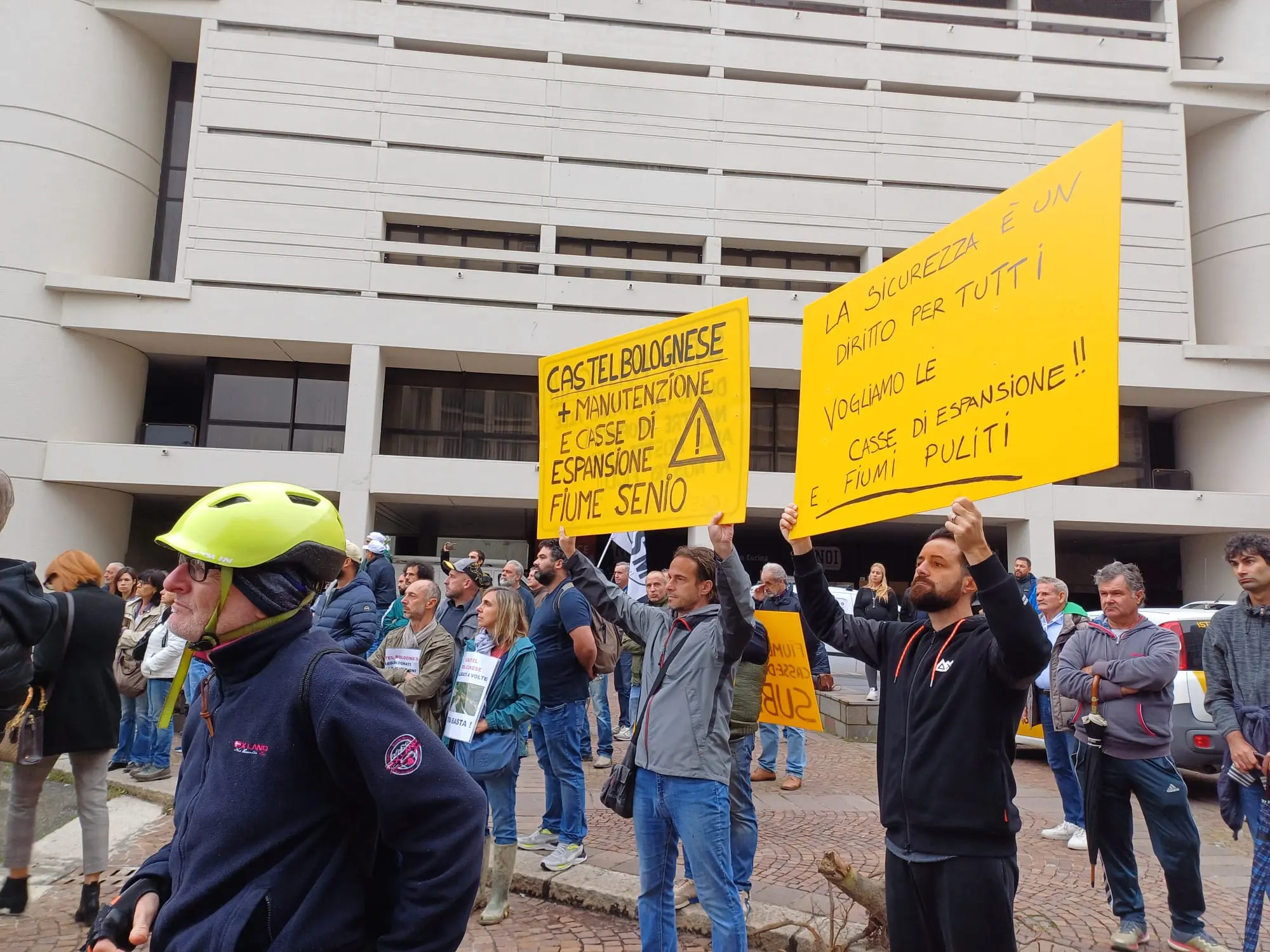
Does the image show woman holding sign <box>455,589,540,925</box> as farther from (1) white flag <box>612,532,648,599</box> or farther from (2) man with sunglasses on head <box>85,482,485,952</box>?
(1) white flag <box>612,532,648,599</box>

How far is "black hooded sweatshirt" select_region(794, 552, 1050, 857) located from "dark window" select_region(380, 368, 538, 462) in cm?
2100

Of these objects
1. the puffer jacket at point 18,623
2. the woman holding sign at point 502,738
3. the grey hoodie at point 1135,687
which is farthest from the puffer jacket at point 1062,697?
the puffer jacket at point 18,623

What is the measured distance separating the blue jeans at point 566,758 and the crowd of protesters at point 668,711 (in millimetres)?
21

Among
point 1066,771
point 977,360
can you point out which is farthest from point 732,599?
point 1066,771

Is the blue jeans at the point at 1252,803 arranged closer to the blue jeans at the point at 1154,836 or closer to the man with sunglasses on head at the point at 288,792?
the blue jeans at the point at 1154,836

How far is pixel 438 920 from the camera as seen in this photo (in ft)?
5.20

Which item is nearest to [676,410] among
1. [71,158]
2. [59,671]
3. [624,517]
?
[624,517]

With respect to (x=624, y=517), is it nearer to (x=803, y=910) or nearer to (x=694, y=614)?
(x=694, y=614)

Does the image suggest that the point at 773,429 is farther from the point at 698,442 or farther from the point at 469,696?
the point at 698,442

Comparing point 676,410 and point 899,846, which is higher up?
point 676,410

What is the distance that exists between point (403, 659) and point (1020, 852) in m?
4.62

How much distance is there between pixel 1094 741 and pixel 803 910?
1901mm

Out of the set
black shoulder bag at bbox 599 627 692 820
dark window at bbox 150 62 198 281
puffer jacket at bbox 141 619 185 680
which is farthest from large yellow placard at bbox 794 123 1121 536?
dark window at bbox 150 62 198 281

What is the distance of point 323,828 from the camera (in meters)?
1.66
